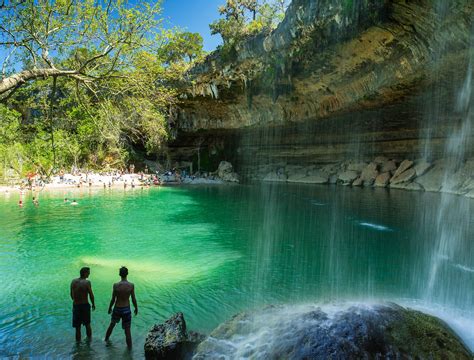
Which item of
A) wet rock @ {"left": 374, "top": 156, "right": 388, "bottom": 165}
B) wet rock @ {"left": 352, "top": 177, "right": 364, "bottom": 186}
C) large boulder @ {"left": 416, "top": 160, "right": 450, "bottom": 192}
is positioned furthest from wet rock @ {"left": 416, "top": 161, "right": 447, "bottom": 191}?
wet rock @ {"left": 352, "top": 177, "right": 364, "bottom": 186}

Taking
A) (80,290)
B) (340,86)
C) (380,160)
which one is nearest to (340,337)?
(80,290)

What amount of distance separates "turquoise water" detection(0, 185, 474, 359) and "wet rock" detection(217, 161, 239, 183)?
1939 centimetres

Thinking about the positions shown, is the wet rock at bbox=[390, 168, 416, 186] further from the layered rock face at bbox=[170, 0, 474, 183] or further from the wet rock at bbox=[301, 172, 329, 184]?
the wet rock at bbox=[301, 172, 329, 184]

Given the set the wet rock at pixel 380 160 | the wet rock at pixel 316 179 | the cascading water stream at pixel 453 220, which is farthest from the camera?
the wet rock at pixel 316 179

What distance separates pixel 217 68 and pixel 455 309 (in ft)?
83.6

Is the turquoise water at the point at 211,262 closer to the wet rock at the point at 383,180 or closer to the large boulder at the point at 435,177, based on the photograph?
the large boulder at the point at 435,177

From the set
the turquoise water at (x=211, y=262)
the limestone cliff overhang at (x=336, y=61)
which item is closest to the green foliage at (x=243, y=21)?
the limestone cliff overhang at (x=336, y=61)

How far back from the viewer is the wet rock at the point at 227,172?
4178 cm

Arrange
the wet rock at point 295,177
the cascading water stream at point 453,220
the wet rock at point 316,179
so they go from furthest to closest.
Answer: the wet rock at point 295,177, the wet rock at point 316,179, the cascading water stream at point 453,220

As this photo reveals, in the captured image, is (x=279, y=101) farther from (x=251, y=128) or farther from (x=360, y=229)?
(x=360, y=229)

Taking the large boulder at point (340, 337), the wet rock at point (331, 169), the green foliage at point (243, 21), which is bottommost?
the large boulder at point (340, 337)

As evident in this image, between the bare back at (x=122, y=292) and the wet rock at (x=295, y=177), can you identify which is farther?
the wet rock at (x=295, y=177)

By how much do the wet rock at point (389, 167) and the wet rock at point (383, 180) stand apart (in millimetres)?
712

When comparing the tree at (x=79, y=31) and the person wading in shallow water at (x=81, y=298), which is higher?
the tree at (x=79, y=31)
